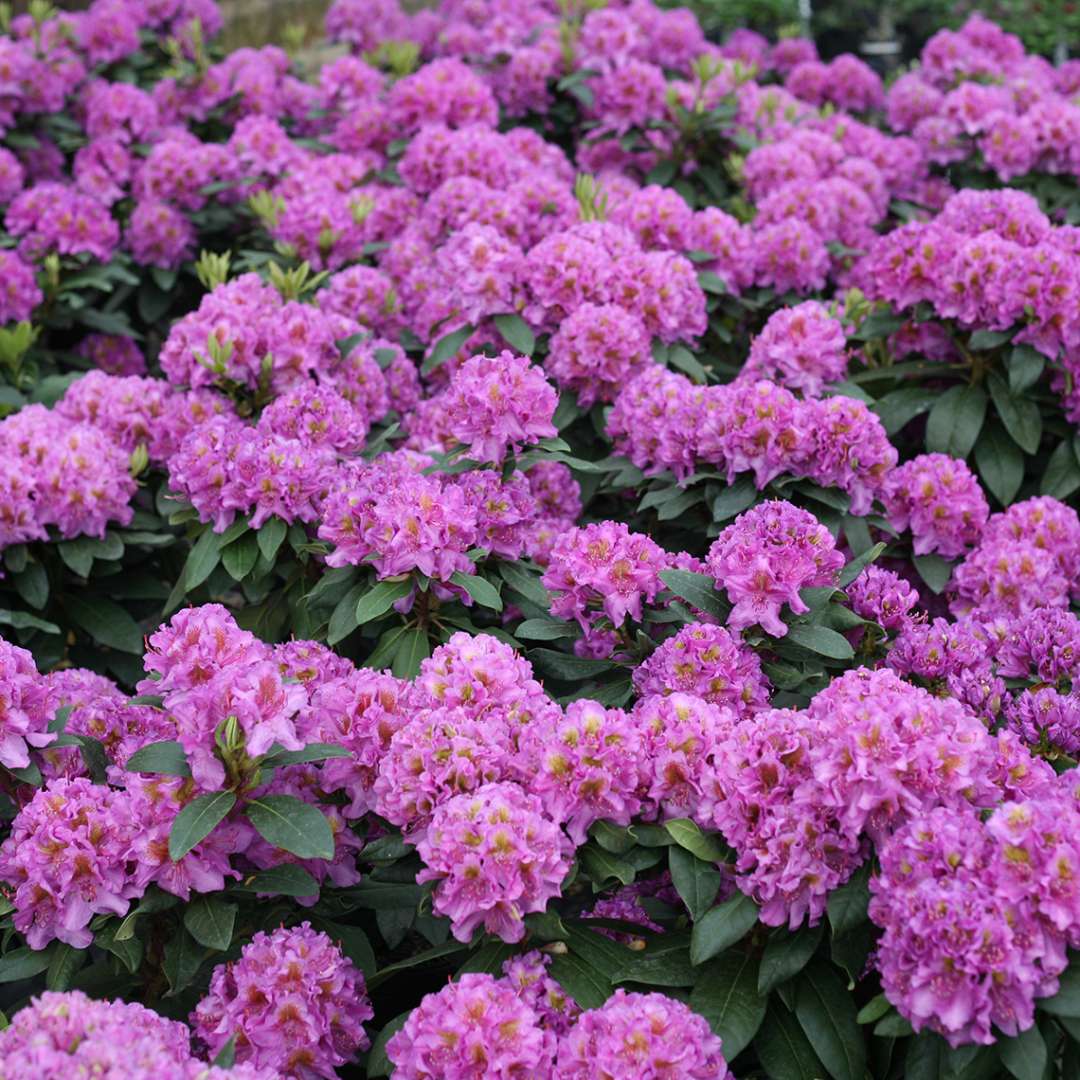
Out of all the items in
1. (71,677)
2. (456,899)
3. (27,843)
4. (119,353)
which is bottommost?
(119,353)

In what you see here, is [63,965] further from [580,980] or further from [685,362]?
[685,362]

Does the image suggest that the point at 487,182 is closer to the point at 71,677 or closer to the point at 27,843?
the point at 71,677

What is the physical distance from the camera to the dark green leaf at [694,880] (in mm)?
1497

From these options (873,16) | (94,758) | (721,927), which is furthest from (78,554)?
(873,16)

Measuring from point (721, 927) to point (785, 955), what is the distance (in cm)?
10

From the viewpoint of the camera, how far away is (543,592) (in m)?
2.01

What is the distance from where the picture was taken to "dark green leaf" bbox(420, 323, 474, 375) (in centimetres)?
257

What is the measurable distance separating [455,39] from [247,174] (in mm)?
895

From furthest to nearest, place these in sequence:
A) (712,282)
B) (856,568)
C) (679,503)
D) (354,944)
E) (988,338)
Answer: (712,282), (988,338), (679,503), (856,568), (354,944)

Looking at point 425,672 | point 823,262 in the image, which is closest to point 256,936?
point 425,672

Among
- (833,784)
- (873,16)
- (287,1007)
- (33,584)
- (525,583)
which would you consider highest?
(833,784)

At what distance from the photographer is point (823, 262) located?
9.84 feet

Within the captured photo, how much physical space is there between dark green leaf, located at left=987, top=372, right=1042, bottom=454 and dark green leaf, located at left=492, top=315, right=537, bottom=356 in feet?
3.07

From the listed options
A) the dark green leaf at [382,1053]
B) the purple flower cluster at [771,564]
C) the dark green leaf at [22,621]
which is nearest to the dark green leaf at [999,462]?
the purple flower cluster at [771,564]
